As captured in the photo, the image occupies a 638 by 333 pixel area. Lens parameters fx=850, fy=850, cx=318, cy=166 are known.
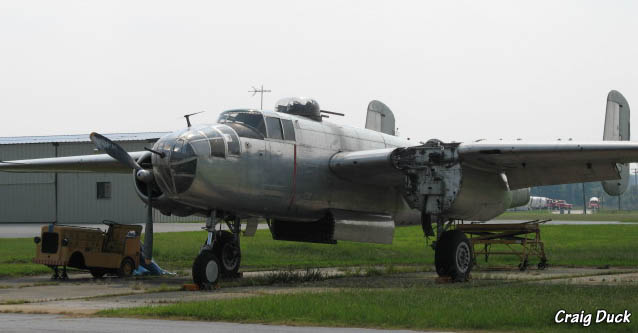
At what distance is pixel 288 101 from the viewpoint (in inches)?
904

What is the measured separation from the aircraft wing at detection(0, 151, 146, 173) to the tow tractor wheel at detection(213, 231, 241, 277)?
160 inches

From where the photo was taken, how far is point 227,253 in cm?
2275

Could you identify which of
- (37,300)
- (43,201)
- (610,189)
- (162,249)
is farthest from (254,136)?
(43,201)

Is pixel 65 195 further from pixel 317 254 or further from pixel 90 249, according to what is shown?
pixel 90 249

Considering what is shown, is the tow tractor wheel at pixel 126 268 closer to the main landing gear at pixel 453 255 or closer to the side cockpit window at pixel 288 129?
the side cockpit window at pixel 288 129

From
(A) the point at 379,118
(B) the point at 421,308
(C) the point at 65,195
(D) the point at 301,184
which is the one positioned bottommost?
(B) the point at 421,308

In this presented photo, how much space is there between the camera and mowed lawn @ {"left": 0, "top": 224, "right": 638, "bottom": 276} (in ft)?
96.5

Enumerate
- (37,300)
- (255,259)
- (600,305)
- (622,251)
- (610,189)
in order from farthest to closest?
(622,251) → (255,259) → (610,189) → (37,300) → (600,305)

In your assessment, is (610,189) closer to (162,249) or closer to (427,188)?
(427,188)

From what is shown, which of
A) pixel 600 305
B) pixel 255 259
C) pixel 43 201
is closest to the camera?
pixel 600 305

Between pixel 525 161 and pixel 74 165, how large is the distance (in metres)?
13.3

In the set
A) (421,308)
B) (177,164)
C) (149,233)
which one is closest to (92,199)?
(149,233)

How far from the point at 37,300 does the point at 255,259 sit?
14.7m

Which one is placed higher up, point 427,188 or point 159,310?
point 427,188
